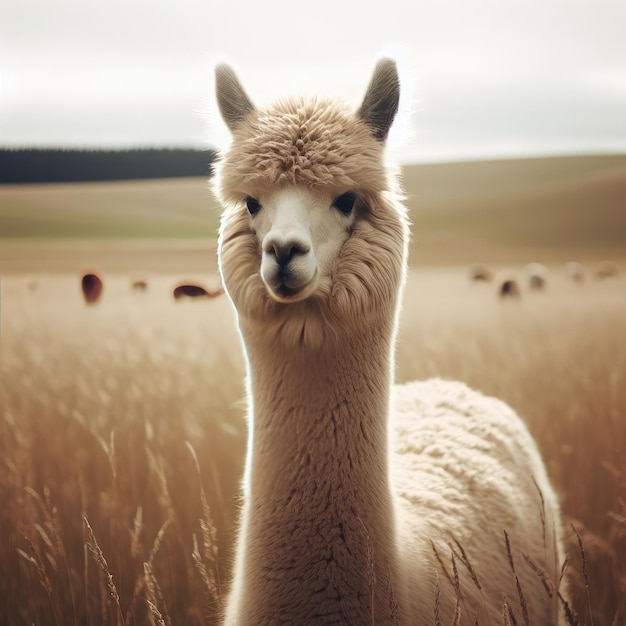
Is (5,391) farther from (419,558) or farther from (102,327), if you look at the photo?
(419,558)

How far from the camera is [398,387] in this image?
123 inches

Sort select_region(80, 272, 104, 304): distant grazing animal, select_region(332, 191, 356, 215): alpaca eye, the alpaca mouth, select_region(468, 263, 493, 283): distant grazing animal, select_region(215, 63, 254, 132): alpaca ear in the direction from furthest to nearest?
1. select_region(468, 263, 493, 283): distant grazing animal
2. select_region(80, 272, 104, 304): distant grazing animal
3. select_region(215, 63, 254, 132): alpaca ear
4. select_region(332, 191, 356, 215): alpaca eye
5. the alpaca mouth

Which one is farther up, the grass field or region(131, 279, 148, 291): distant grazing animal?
region(131, 279, 148, 291): distant grazing animal

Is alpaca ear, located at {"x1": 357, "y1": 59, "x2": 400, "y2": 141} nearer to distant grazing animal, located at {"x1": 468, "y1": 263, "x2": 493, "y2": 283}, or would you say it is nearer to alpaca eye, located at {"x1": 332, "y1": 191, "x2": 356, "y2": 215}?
alpaca eye, located at {"x1": 332, "y1": 191, "x2": 356, "y2": 215}

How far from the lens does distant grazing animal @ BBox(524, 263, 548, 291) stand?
23.0 ft

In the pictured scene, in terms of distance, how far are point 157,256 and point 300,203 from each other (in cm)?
431

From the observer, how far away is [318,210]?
171cm

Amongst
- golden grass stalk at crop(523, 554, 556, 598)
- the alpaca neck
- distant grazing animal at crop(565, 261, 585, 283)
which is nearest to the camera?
golden grass stalk at crop(523, 554, 556, 598)

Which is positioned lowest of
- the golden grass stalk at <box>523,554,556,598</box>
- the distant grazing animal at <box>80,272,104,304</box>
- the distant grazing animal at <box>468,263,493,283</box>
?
the golden grass stalk at <box>523,554,556,598</box>

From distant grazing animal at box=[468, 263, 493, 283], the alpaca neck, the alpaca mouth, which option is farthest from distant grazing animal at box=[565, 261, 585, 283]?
the alpaca mouth

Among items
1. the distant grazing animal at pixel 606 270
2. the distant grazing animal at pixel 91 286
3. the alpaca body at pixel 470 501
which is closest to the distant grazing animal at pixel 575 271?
the distant grazing animal at pixel 606 270

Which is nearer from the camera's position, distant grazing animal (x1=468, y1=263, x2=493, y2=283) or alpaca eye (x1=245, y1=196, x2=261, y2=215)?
alpaca eye (x1=245, y1=196, x2=261, y2=215)

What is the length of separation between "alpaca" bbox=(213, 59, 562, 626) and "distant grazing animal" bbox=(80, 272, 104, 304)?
2147 millimetres

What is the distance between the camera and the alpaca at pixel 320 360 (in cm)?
166
